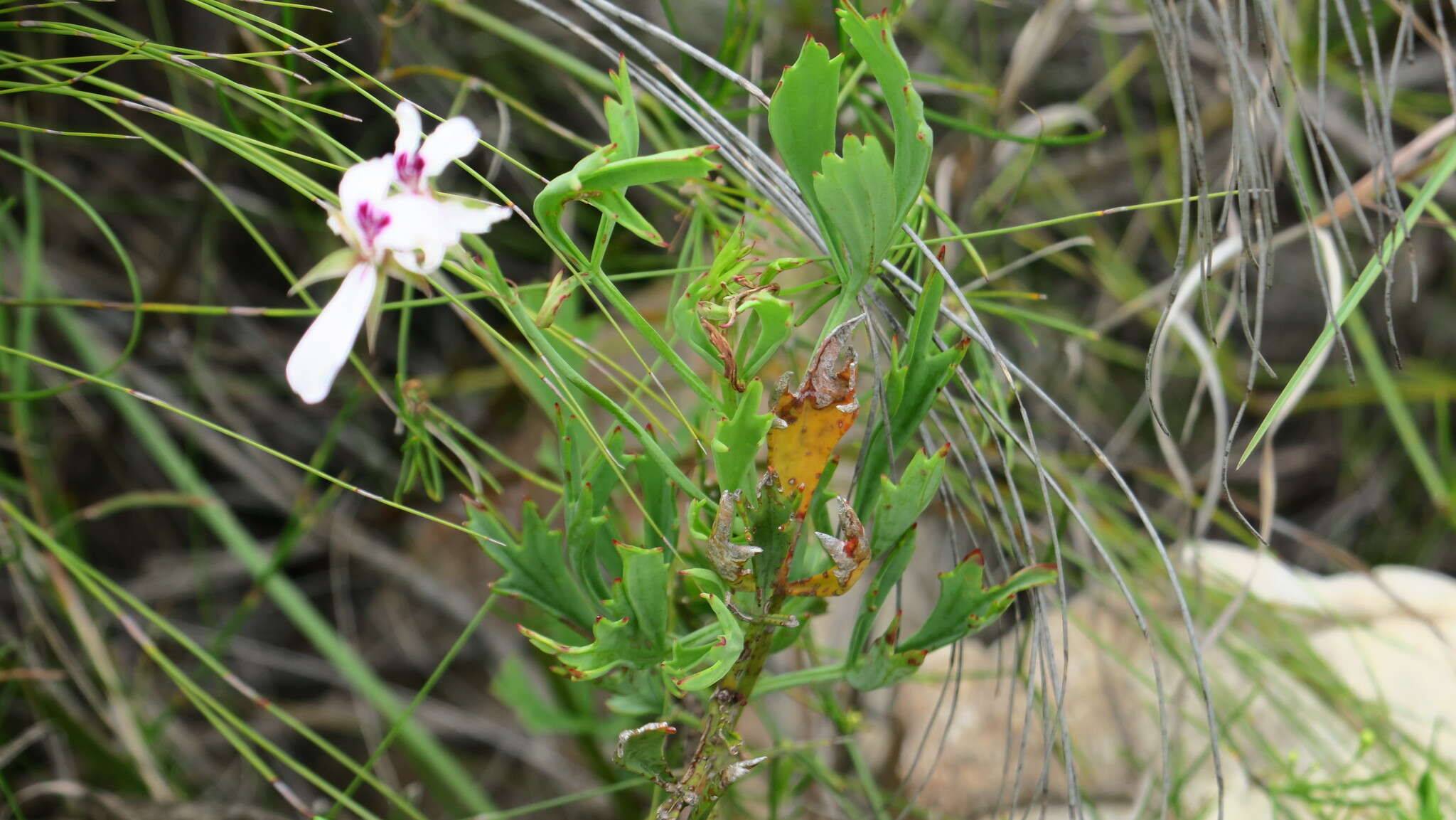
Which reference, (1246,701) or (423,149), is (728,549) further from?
(1246,701)

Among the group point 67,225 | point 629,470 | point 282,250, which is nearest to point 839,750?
point 629,470

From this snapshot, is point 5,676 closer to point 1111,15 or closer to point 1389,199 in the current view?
point 1389,199

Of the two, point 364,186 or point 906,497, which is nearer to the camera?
point 364,186

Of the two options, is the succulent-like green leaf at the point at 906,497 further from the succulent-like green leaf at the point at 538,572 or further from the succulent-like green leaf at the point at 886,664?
the succulent-like green leaf at the point at 538,572

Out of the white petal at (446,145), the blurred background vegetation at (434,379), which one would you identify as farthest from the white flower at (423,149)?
the blurred background vegetation at (434,379)

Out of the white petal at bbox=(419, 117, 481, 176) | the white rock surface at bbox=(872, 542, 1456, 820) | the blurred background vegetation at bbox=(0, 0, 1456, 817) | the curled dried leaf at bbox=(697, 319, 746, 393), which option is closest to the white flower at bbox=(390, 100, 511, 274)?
the white petal at bbox=(419, 117, 481, 176)

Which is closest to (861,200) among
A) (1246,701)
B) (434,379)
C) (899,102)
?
(899,102)

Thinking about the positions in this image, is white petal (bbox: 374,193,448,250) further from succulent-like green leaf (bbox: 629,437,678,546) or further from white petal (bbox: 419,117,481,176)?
succulent-like green leaf (bbox: 629,437,678,546)

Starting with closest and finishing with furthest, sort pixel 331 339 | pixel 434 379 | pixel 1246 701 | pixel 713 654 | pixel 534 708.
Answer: pixel 331 339 < pixel 713 654 < pixel 1246 701 < pixel 534 708 < pixel 434 379
